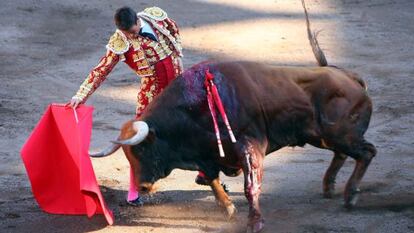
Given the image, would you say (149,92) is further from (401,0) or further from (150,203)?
(401,0)

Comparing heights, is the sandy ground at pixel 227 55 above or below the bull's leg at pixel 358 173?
below

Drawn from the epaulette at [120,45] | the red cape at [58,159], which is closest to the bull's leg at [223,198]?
the red cape at [58,159]

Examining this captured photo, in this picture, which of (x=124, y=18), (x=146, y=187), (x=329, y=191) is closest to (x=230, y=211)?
(x=146, y=187)

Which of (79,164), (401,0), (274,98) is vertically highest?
(274,98)

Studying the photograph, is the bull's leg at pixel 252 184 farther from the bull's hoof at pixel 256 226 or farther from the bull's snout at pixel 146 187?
the bull's snout at pixel 146 187

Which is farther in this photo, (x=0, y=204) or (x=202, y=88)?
(x=0, y=204)

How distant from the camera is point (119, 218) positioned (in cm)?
673

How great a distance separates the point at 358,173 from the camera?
6.71 metres

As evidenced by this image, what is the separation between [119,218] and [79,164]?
49cm

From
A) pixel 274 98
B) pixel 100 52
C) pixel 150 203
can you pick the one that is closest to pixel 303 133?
pixel 274 98

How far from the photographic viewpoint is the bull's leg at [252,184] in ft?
20.0

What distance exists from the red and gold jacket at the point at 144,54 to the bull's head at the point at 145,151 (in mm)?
493

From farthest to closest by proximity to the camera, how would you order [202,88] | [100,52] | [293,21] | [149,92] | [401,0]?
1. [401,0]
2. [293,21]
3. [100,52]
4. [149,92]
5. [202,88]

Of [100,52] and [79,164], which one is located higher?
[79,164]
